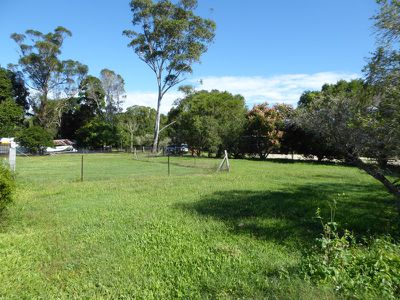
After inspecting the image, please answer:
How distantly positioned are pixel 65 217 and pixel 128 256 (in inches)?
118

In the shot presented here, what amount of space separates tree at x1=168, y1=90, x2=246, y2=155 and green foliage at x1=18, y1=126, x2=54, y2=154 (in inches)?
733

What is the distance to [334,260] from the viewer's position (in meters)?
3.62

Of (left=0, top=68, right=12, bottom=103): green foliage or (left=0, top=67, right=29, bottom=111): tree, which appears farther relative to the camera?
(left=0, top=67, right=29, bottom=111): tree

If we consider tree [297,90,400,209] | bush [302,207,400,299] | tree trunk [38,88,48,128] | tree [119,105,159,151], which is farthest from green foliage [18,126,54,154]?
bush [302,207,400,299]

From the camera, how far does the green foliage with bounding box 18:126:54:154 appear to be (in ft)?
146

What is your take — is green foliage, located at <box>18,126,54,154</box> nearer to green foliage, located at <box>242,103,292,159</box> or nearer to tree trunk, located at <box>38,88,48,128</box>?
tree trunk, located at <box>38,88,48,128</box>

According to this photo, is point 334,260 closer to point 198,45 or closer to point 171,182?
point 171,182

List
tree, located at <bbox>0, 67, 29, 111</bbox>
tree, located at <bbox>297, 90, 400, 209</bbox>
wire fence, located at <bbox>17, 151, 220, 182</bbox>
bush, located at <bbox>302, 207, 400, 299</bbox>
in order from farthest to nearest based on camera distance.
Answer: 1. tree, located at <bbox>0, 67, 29, 111</bbox>
2. wire fence, located at <bbox>17, 151, 220, 182</bbox>
3. tree, located at <bbox>297, 90, 400, 209</bbox>
4. bush, located at <bbox>302, 207, 400, 299</bbox>

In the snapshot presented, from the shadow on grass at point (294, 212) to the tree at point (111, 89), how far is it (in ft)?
175

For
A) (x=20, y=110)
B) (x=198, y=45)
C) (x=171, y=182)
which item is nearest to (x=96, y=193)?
(x=171, y=182)

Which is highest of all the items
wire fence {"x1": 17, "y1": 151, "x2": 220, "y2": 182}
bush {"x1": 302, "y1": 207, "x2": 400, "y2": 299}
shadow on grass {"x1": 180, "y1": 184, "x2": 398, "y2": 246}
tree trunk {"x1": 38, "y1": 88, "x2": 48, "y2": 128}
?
tree trunk {"x1": 38, "y1": 88, "x2": 48, "y2": 128}

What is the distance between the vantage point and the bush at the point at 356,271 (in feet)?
10.5

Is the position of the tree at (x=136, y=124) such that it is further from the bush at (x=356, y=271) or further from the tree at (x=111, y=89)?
the bush at (x=356, y=271)

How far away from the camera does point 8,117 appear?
4384cm
